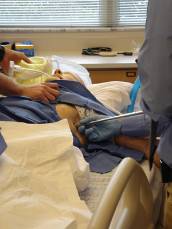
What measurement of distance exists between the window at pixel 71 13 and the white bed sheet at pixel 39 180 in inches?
74.5

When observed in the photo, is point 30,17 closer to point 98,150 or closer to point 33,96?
point 33,96

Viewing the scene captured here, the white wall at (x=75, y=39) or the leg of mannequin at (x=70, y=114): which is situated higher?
the white wall at (x=75, y=39)

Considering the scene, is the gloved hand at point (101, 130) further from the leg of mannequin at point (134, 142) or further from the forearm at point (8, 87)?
the forearm at point (8, 87)

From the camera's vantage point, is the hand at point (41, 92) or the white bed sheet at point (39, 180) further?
the hand at point (41, 92)

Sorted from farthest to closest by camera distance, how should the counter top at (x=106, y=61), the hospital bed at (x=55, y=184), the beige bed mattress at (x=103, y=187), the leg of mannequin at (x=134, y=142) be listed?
the counter top at (x=106, y=61), the leg of mannequin at (x=134, y=142), the beige bed mattress at (x=103, y=187), the hospital bed at (x=55, y=184)

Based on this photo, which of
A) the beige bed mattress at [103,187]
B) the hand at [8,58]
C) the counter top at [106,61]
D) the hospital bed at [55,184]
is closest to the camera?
the hospital bed at [55,184]

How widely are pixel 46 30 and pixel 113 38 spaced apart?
58cm

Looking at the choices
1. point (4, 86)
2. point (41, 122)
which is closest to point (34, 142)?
point (41, 122)

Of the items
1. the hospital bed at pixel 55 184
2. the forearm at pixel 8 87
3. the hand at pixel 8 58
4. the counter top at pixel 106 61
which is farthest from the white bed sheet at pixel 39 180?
the counter top at pixel 106 61

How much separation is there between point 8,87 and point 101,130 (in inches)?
19.4

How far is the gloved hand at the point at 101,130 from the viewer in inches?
61.6

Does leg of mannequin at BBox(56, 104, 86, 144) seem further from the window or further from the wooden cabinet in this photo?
the window

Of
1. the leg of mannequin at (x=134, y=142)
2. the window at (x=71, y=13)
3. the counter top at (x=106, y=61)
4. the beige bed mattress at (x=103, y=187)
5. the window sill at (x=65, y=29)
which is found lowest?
the beige bed mattress at (x=103, y=187)

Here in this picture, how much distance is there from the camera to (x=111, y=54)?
292 cm
